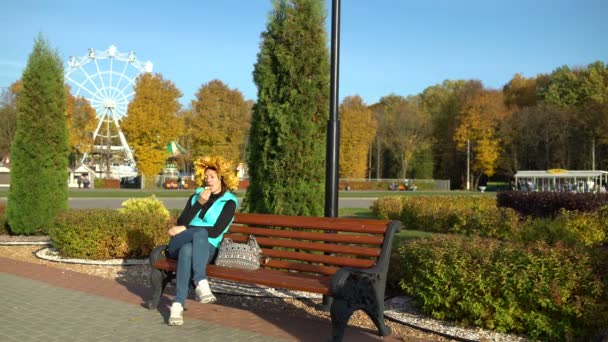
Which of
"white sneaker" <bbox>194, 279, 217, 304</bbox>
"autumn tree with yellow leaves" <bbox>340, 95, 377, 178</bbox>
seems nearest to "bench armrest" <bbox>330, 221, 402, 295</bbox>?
"white sneaker" <bbox>194, 279, 217, 304</bbox>

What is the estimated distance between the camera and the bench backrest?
564 centimetres

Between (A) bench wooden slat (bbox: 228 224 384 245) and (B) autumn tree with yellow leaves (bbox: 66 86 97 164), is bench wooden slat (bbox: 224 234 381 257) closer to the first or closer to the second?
(A) bench wooden slat (bbox: 228 224 384 245)

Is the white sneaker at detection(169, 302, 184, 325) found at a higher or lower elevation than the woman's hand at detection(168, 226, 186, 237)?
lower

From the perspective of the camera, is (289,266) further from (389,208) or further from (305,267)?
(389,208)

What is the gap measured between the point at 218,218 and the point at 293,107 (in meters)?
2.36

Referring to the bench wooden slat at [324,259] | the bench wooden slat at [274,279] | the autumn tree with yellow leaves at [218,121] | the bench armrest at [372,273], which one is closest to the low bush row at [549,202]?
the bench wooden slat at [324,259]

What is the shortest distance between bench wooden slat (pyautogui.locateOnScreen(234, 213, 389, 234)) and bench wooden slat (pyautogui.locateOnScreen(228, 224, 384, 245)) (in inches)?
2.4

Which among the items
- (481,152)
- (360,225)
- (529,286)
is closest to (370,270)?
(360,225)

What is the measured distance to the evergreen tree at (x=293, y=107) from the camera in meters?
7.98

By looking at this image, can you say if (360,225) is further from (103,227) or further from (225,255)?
(103,227)

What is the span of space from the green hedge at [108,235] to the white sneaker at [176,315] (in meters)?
4.46

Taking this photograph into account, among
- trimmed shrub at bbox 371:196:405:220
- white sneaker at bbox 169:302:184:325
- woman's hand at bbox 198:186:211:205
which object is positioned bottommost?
white sneaker at bbox 169:302:184:325

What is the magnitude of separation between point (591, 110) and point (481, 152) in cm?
1229

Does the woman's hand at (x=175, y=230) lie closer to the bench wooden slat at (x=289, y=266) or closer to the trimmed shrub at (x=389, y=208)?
the bench wooden slat at (x=289, y=266)
